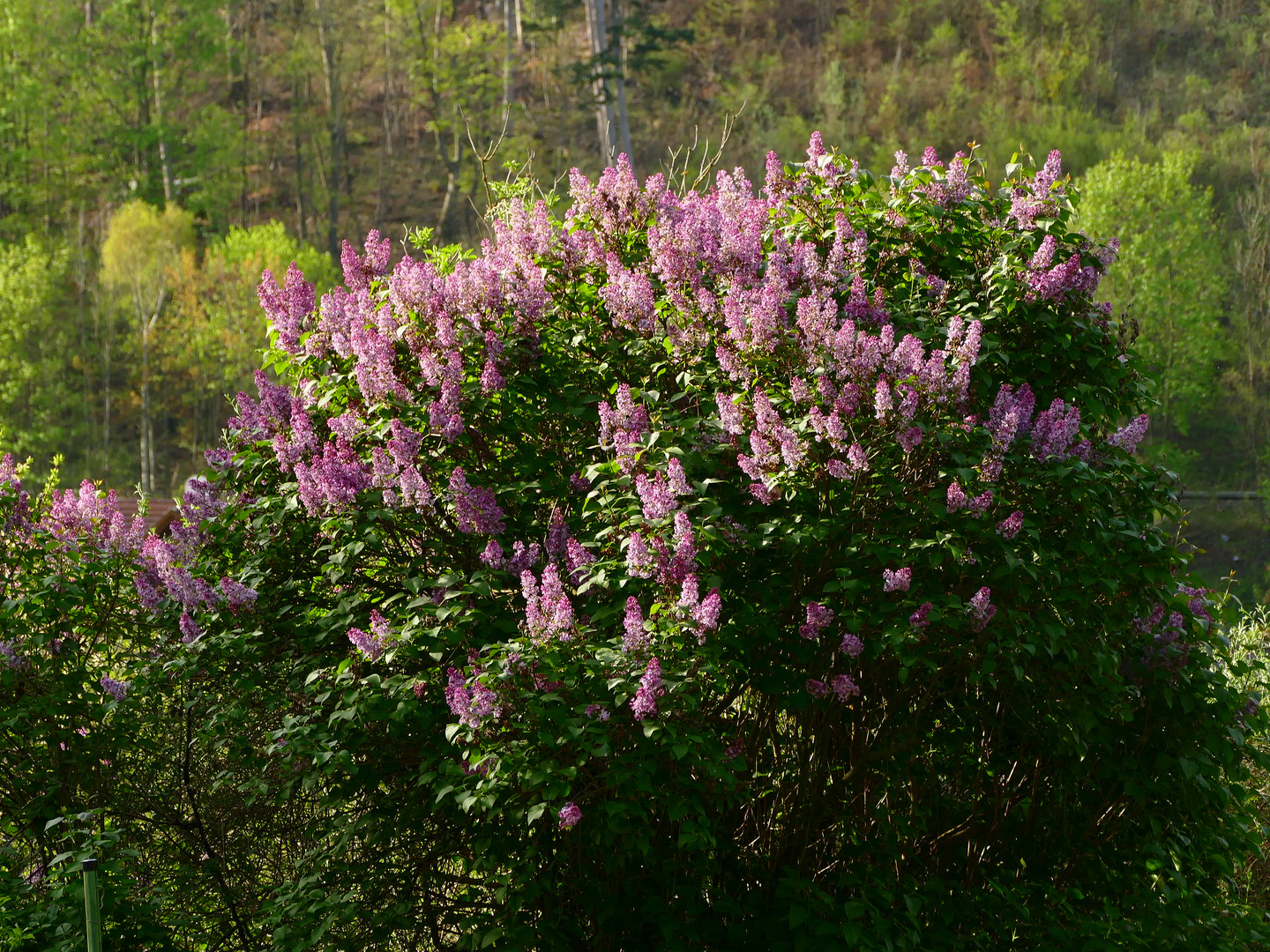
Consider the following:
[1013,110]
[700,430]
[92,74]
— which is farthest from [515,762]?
[92,74]

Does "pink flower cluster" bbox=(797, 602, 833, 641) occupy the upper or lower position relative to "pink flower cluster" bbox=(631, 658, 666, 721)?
lower

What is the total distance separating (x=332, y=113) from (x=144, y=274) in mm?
10265

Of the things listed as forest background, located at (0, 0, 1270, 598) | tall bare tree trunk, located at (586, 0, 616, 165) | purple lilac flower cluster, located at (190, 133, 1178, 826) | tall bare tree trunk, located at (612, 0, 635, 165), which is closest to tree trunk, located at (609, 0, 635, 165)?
tall bare tree trunk, located at (612, 0, 635, 165)

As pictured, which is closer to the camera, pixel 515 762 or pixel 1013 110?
pixel 515 762

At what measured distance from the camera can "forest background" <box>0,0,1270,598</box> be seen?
28.8 m

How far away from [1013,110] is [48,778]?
38.0 m

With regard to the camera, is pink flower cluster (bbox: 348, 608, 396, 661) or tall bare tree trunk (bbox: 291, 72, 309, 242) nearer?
pink flower cluster (bbox: 348, 608, 396, 661)

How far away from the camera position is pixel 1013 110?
3762cm

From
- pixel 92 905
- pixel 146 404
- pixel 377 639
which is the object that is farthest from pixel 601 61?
pixel 92 905

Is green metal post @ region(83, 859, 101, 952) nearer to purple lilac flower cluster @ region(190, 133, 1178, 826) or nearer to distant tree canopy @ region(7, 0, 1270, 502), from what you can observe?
purple lilac flower cluster @ region(190, 133, 1178, 826)

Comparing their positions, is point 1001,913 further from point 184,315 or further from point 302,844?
point 184,315

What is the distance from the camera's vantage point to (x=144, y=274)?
31281mm

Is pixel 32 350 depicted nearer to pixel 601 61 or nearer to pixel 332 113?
pixel 332 113

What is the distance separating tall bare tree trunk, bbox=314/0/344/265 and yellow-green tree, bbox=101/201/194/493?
17.8 feet
